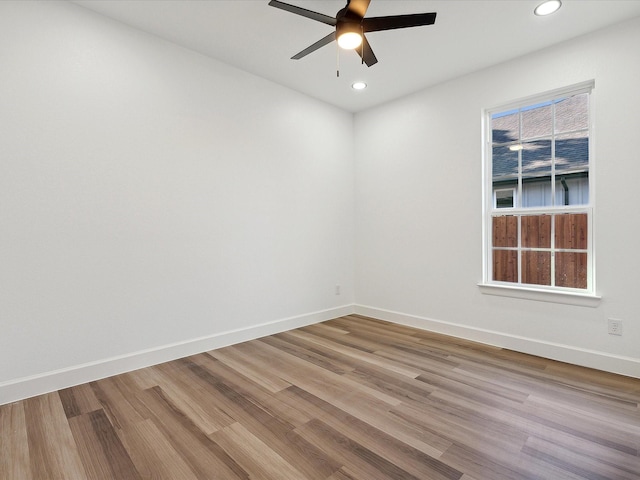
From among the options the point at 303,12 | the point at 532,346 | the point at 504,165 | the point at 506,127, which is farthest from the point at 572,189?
the point at 303,12

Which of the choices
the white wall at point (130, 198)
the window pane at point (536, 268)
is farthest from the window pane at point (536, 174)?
the white wall at point (130, 198)

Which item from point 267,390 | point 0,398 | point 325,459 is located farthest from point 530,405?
point 0,398

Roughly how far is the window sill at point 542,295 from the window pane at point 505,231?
461 millimetres

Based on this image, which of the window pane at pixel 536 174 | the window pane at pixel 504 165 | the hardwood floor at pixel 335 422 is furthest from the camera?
the window pane at pixel 504 165

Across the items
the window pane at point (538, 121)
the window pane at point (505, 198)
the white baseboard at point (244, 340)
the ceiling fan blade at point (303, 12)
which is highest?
the ceiling fan blade at point (303, 12)

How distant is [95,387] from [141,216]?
1389 mm

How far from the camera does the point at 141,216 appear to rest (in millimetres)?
2879

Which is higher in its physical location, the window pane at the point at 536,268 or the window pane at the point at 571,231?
the window pane at the point at 571,231

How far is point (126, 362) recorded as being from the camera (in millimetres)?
2783

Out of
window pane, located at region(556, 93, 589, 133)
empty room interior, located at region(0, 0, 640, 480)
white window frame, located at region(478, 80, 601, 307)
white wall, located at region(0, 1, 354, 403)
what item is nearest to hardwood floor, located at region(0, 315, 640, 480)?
empty room interior, located at region(0, 0, 640, 480)

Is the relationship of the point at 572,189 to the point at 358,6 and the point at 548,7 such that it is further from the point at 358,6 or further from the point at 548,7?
the point at 358,6

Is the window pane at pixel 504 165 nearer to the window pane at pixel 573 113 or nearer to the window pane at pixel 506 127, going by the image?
the window pane at pixel 506 127

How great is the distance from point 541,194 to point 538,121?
72 centimetres

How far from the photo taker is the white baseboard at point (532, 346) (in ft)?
8.87
